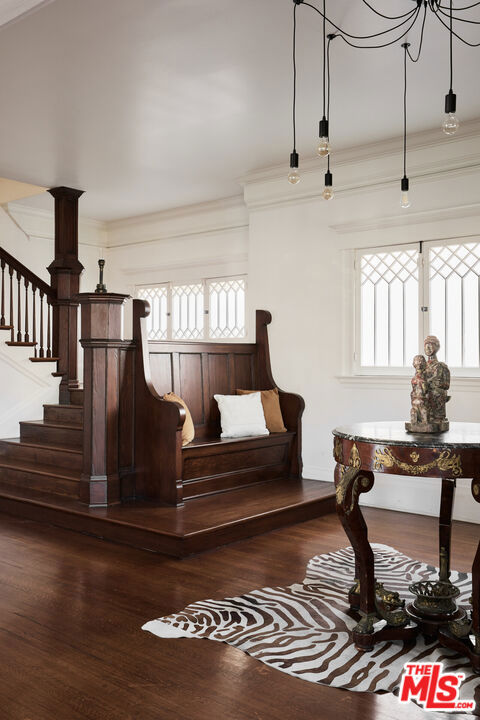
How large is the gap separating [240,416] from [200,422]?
334 mm

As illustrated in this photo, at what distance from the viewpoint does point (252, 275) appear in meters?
6.00

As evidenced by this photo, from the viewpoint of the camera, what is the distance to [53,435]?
5441 millimetres

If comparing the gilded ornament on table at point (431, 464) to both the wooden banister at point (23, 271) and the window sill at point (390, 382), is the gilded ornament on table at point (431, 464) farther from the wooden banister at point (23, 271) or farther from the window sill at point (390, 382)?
the wooden banister at point (23, 271)

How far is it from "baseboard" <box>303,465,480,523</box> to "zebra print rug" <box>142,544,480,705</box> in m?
1.37

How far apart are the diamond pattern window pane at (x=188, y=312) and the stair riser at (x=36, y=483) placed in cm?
279

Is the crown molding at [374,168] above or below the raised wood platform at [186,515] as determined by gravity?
above

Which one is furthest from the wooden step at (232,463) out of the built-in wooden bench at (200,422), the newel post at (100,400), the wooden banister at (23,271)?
the wooden banister at (23,271)

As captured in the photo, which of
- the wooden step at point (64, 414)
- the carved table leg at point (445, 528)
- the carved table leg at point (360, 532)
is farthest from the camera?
the wooden step at point (64, 414)

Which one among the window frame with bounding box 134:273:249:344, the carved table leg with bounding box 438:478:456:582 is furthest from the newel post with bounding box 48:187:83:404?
the carved table leg with bounding box 438:478:456:582

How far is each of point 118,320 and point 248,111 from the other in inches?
68.9

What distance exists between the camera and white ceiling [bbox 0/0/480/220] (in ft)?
10.8

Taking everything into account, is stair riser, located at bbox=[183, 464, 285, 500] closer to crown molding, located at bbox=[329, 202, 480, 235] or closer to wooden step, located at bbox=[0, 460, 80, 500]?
wooden step, located at bbox=[0, 460, 80, 500]

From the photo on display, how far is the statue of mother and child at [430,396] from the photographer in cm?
265

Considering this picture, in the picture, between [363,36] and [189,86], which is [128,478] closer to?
[189,86]
